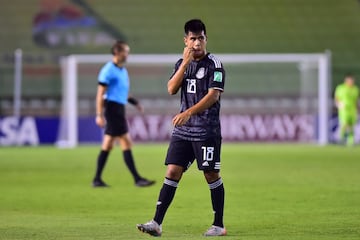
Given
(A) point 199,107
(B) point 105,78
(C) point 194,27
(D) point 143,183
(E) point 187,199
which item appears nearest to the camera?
(C) point 194,27

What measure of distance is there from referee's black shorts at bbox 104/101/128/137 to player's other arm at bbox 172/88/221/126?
6188mm

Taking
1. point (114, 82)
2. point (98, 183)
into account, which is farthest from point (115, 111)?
point (98, 183)

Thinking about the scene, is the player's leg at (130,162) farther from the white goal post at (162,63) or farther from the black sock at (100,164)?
the white goal post at (162,63)

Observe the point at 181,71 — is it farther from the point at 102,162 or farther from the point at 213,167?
the point at 102,162

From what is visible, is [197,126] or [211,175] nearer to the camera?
[197,126]

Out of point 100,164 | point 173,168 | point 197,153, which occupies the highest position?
point 197,153

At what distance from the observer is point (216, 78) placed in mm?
8672

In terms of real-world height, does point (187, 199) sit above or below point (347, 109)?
below

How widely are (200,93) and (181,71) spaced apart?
0.38 m

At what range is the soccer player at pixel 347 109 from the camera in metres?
28.6

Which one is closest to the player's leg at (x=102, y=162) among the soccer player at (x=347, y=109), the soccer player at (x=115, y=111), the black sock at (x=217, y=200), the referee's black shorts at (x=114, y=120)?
the soccer player at (x=115, y=111)

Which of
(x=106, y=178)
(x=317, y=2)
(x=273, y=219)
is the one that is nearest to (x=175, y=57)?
(x=317, y=2)

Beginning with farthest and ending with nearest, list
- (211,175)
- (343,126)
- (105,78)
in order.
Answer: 1. (343,126)
2. (105,78)
3. (211,175)

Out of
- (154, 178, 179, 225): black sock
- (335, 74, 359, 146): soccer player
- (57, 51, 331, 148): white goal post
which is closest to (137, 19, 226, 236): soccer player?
(154, 178, 179, 225): black sock
